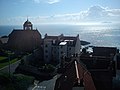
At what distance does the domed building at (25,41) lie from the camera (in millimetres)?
54781

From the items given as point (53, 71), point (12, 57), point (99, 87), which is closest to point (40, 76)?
point (53, 71)

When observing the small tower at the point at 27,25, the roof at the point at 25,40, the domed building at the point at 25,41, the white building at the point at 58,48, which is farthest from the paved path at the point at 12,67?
the small tower at the point at 27,25

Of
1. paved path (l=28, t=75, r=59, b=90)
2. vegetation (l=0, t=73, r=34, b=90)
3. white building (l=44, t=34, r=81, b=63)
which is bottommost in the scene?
paved path (l=28, t=75, r=59, b=90)

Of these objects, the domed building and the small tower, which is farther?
the small tower

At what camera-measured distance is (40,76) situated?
124 feet

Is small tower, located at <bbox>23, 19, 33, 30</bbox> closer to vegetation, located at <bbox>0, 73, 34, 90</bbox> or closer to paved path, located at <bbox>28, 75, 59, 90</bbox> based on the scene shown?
paved path, located at <bbox>28, 75, 59, 90</bbox>

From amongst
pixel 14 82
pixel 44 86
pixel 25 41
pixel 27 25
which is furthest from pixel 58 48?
pixel 14 82

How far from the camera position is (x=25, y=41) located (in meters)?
55.2

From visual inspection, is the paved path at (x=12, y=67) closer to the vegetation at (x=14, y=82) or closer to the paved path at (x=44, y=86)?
the vegetation at (x=14, y=82)

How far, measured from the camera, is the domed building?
180 ft

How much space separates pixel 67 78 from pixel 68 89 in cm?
197

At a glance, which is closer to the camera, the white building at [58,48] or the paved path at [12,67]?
the paved path at [12,67]

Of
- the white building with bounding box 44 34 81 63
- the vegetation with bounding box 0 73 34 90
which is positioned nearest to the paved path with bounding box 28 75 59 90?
the vegetation with bounding box 0 73 34 90

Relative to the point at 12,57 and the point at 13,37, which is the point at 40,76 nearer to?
the point at 12,57
